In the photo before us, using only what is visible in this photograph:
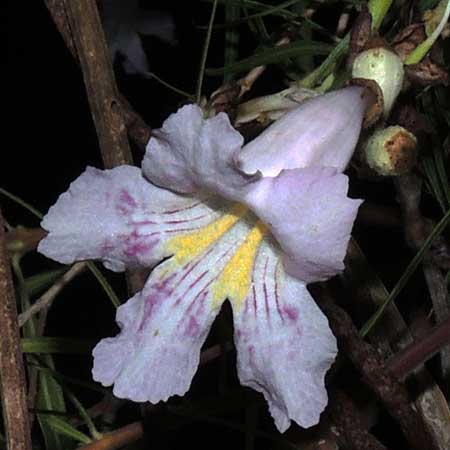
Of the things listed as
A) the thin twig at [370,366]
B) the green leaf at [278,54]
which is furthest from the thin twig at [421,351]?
the green leaf at [278,54]

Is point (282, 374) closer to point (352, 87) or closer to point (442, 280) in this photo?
point (352, 87)

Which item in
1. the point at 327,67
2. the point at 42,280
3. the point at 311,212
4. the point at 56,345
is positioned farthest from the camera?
the point at 42,280

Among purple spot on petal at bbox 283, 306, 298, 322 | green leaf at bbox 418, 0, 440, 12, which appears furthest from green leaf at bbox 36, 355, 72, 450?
green leaf at bbox 418, 0, 440, 12

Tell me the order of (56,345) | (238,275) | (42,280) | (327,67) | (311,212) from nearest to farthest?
1. (311,212)
2. (238,275)
3. (327,67)
4. (56,345)
5. (42,280)

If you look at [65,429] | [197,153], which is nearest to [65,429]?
[65,429]

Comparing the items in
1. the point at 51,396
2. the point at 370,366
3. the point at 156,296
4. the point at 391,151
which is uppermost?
the point at 391,151

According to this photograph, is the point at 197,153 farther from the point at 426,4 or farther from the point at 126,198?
the point at 426,4

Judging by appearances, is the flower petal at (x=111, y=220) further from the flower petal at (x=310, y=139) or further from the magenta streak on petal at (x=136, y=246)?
the flower petal at (x=310, y=139)
